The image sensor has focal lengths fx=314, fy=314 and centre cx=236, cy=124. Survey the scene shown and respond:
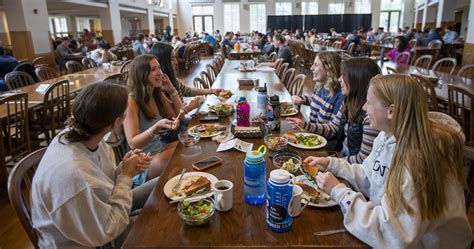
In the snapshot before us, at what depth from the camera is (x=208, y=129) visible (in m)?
1.94

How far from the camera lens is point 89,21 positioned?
21.3 metres

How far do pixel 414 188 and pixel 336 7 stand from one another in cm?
2049

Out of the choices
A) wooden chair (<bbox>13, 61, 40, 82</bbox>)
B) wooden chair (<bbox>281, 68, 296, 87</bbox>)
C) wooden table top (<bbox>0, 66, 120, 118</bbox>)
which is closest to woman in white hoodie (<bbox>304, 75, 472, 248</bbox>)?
wooden table top (<bbox>0, 66, 120, 118</bbox>)

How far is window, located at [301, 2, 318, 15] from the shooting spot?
1923 cm

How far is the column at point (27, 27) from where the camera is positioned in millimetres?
7430

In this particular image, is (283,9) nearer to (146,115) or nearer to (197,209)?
(146,115)

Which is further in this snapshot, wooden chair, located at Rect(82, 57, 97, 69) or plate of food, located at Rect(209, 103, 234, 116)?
wooden chair, located at Rect(82, 57, 97, 69)

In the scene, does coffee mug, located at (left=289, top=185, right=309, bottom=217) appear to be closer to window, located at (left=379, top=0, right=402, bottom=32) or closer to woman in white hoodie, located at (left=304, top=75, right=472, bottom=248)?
woman in white hoodie, located at (left=304, top=75, right=472, bottom=248)

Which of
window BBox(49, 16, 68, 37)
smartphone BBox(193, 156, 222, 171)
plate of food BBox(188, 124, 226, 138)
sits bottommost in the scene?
smartphone BBox(193, 156, 222, 171)

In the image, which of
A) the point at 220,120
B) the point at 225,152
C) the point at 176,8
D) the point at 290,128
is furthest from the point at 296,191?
the point at 176,8

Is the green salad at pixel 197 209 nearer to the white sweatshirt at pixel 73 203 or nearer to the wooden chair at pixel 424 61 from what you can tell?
the white sweatshirt at pixel 73 203

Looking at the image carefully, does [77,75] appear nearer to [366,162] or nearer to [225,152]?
[225,152]

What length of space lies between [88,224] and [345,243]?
32.4 inches

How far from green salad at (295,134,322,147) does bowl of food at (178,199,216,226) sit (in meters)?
0.76
